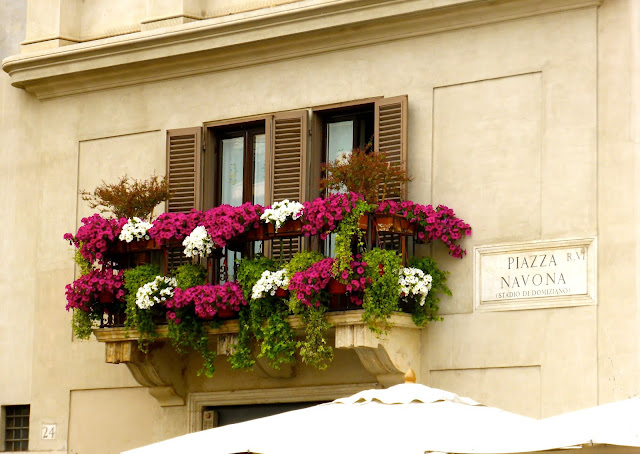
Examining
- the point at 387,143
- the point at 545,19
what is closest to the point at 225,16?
the point at 387,143

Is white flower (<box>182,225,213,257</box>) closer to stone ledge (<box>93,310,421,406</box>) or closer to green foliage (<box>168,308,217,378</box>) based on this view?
green foliage (<box>168,308,217,378</box>)

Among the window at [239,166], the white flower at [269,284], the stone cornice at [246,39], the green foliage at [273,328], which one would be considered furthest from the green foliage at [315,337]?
the stone cornice at [246,39]

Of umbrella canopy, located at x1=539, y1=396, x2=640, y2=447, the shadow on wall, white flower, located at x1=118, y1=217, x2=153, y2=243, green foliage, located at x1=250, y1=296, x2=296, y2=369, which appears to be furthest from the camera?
the shadow on wall

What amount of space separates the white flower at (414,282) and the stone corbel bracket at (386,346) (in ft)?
0.92

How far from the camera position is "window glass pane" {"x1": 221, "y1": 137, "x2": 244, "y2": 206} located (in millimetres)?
16688

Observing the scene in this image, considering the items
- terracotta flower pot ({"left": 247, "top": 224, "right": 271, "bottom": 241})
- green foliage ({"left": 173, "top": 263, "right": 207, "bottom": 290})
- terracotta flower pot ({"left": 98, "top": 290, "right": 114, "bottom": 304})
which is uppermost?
terracotta flower pot ({"left": 247, "top": 224, "right": 271, "bottom": 241})

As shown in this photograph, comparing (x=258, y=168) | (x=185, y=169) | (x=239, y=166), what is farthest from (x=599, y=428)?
(x=185, y=169)

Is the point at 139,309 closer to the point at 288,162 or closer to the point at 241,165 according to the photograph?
the point at 241,165

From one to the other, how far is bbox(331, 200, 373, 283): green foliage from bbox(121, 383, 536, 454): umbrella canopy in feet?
8.95

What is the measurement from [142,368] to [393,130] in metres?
3.67

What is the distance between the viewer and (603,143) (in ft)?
47.4

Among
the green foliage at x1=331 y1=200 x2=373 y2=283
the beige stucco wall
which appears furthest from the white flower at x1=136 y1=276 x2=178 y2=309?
the beige stucco wall

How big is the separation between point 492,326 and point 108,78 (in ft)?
18.1

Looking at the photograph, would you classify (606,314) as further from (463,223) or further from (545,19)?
(545,19)
